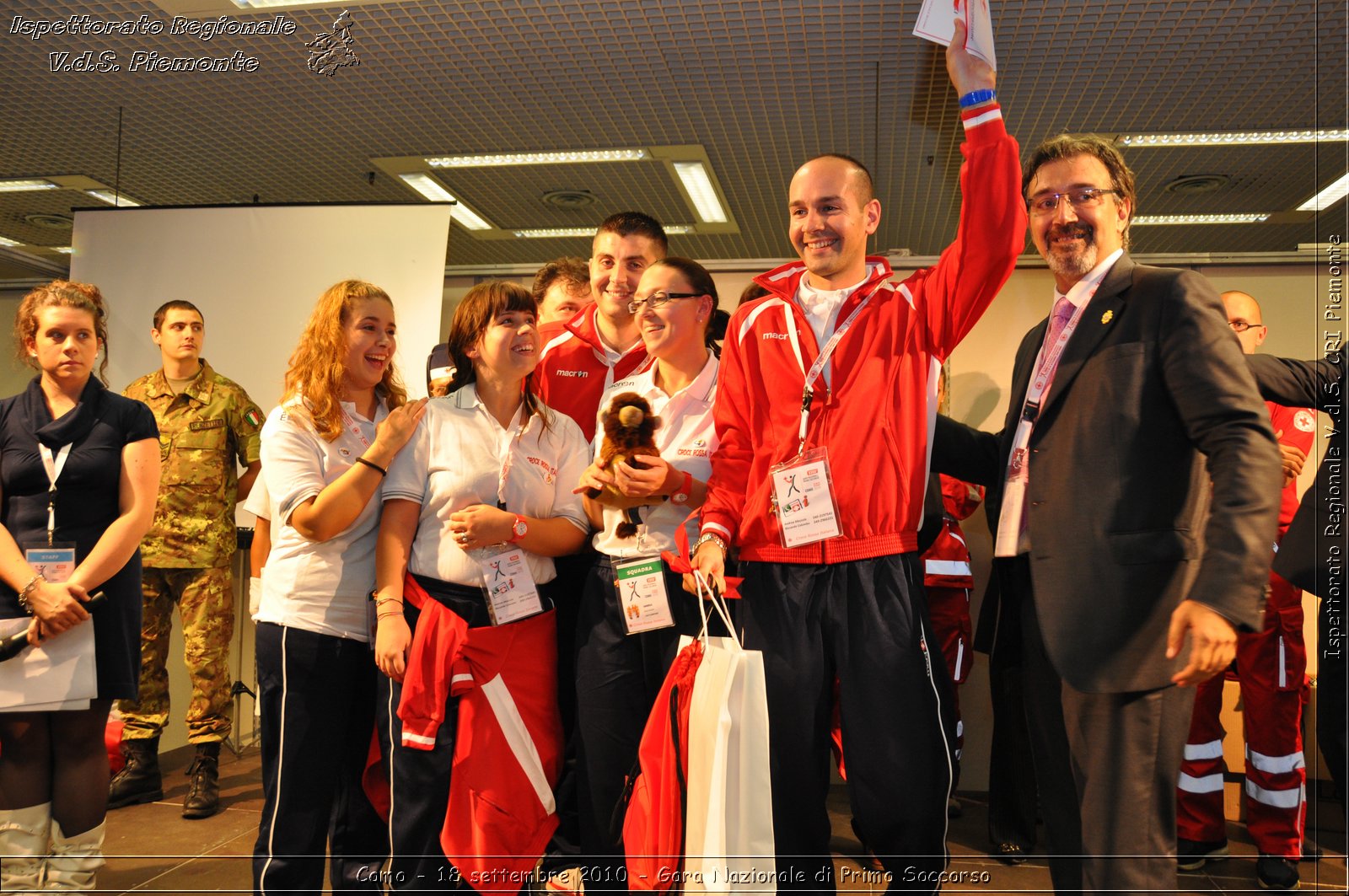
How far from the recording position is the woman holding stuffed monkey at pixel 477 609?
229 centimetres

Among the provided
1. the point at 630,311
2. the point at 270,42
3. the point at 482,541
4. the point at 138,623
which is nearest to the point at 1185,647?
the point at 482,541

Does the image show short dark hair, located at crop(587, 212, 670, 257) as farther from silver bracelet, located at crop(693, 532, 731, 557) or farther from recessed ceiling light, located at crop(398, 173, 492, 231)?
recessed ceiling light, located at crop(398, 173, 492, 231)

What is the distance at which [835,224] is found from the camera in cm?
226

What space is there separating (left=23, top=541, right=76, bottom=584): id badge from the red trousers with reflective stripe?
3745 mm

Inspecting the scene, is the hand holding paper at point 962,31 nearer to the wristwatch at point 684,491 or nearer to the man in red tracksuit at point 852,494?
the man in red tracksuit at point 852,494

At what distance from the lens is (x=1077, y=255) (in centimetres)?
199

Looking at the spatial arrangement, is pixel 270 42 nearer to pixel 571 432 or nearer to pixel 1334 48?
pixel 571 432

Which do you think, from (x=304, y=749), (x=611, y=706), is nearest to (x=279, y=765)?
(x=304, y=749)

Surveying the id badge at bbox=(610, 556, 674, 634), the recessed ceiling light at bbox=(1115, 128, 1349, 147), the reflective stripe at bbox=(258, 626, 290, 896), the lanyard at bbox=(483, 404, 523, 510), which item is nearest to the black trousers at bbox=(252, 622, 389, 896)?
the reflective stripe at bbox=(258, 626, 290, 896)

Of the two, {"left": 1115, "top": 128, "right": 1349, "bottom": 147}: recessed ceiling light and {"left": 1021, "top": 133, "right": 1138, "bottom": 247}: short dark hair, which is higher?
{"left": 1115, "top": 128, "right": 1349, "bottom": 147}: recessed ceiling light

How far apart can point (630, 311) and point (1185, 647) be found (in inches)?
75.1

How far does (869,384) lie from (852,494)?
0.25 metres

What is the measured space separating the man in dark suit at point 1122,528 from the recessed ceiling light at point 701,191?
19.1 ft

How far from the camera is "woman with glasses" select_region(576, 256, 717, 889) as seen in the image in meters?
2.36
